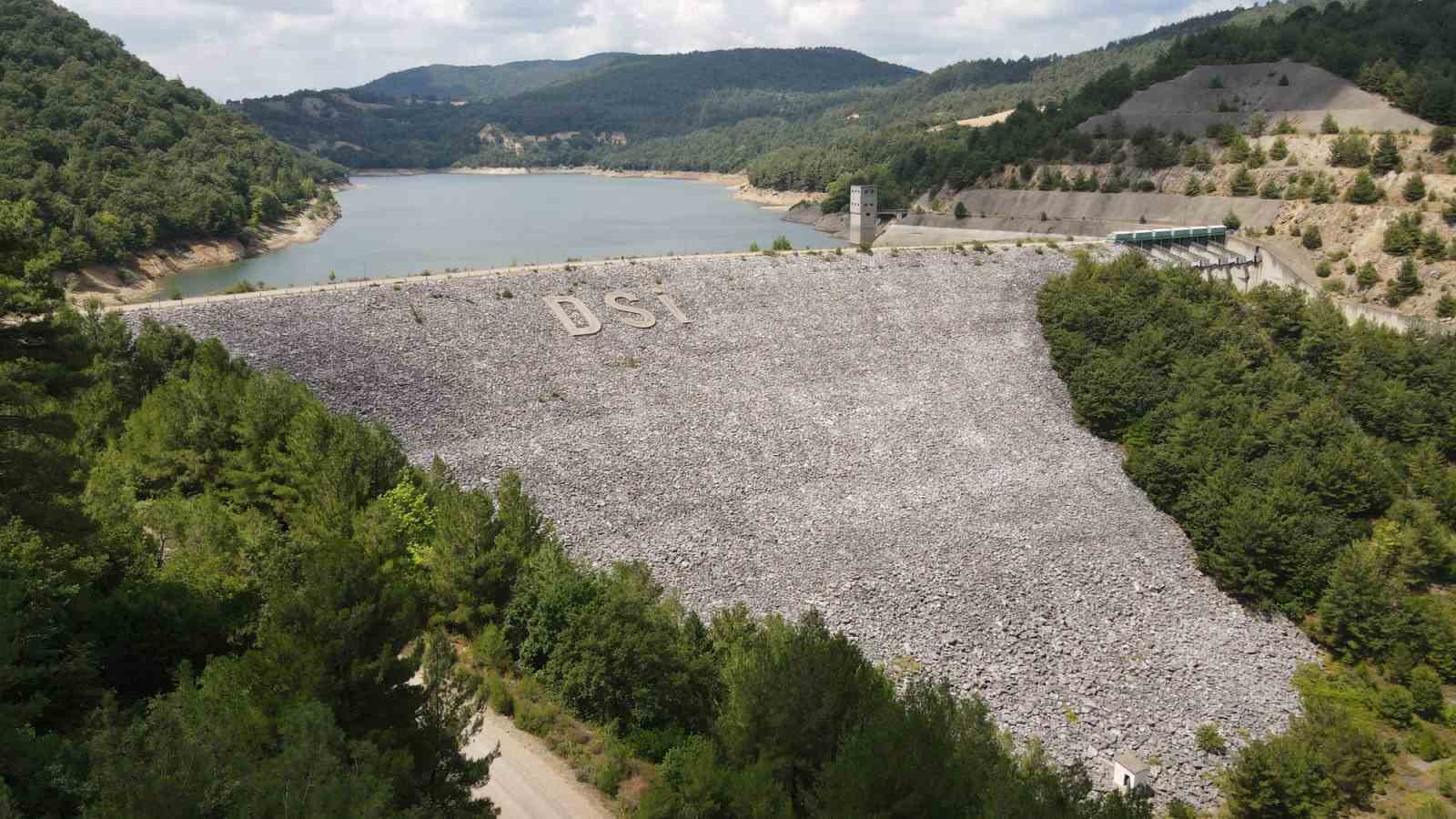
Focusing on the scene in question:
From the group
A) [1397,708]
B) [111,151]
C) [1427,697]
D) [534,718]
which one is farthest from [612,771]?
[111,151]

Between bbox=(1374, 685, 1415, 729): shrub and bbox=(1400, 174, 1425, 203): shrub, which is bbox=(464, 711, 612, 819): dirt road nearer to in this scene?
bbox=(1374, 685, 1415, 729): shrub

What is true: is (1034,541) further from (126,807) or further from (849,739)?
(126,807)

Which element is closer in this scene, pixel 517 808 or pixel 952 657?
pixel 517 808

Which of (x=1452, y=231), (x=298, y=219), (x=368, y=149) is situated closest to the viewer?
(x=1452, y=231)

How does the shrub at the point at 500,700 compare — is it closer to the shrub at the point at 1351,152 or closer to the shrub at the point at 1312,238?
the shrub at the point at 1312,238

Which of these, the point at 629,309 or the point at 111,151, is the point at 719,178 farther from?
the point at 629,309

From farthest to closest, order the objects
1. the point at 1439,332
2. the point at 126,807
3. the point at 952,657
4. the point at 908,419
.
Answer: the point at 1439,332, the point at 908,419, the point at 952,657, the point at 126,807

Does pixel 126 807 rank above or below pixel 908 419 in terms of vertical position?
above

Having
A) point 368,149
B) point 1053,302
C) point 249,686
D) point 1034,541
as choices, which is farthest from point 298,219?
point 368,149
